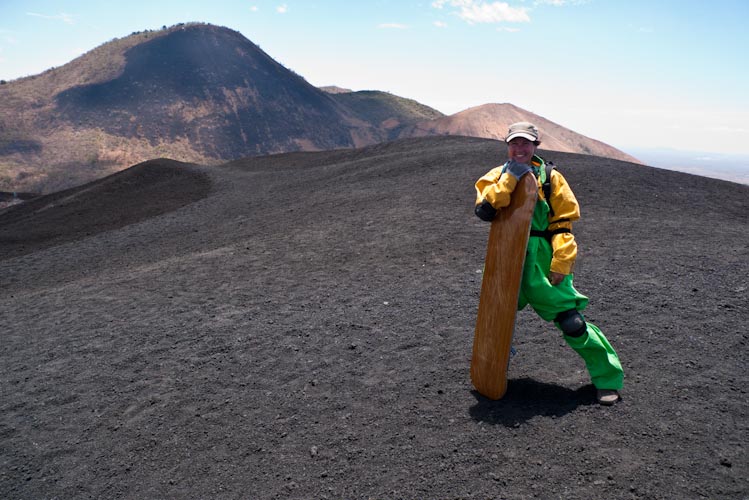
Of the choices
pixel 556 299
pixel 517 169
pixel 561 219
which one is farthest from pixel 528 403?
pixel 517 169

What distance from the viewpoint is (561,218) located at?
3.53 m

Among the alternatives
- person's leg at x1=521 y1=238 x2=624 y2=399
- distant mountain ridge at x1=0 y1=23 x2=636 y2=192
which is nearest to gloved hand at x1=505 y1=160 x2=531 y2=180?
person's leg at x1=521 y1=238 x2=624 y2=399

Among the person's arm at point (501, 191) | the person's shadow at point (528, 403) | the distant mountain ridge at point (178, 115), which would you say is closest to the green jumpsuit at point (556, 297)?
the person's arm at point (501, 191)

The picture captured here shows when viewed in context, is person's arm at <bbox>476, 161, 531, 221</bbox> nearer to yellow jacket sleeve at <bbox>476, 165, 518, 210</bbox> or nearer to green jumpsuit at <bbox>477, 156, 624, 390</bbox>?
yellow jacket sleeve at <bbox>476, 165, 518, 210</bbox>

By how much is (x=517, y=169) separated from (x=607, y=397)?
5.81 feet

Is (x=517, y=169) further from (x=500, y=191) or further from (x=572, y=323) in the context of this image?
(x=572, y=323)

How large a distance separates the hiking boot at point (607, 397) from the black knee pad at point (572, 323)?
502mm

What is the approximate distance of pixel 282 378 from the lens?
442cm

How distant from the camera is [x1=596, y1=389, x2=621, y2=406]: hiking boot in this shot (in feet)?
11.5

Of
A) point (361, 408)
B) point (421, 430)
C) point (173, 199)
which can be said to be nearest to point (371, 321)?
point (361, 408)

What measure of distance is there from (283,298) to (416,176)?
24.1 feet

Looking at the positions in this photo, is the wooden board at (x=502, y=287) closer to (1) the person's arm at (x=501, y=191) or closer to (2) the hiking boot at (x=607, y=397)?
(1) the person's arm at (x=501, y=191)

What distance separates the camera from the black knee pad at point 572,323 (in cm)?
341

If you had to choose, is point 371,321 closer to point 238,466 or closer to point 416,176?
point 238,466
